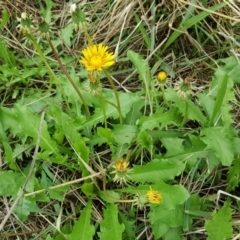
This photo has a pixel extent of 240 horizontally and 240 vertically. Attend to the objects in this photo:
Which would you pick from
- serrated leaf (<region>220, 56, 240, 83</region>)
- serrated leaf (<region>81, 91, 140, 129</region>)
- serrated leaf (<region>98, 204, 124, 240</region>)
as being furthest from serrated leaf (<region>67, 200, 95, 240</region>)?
serrated leaf (<region>220, 56, 240, 83</region>)

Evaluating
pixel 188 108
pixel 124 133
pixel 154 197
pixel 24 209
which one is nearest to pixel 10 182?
pixel 24 209

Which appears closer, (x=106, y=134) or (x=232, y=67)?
(x=106, y=134)

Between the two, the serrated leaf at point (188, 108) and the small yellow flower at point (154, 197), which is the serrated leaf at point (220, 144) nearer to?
the serrated leaf at point (188, 108)

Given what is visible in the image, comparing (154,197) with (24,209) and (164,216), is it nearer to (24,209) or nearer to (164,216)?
(164,216)

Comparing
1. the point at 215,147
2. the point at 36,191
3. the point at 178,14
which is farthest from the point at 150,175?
the point at 178,14

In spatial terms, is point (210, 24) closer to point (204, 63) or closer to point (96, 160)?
point (204, 63)

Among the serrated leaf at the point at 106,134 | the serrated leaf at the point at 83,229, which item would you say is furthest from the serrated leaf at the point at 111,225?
the serrated leaf at the point at 106,134

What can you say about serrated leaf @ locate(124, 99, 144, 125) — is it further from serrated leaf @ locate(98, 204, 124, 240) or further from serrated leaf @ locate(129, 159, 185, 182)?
serrated leaf @ locate(98, 204, 124, 240)
